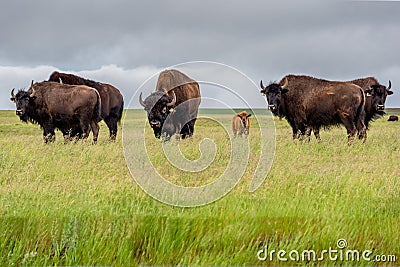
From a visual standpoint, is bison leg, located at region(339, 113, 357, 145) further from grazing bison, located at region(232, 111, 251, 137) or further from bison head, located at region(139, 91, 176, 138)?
bison head, located at region(139, 91, 176, 138)

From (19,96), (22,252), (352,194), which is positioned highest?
(19,96)

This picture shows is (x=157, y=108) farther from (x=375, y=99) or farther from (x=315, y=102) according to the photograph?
(x=375, y=99)

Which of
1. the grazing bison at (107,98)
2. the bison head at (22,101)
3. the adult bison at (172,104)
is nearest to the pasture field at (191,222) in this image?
the adult bison at (172,104)

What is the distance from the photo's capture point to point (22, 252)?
3994 mm

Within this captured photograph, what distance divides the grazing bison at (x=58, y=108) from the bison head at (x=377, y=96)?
906cm

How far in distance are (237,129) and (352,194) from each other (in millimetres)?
10181

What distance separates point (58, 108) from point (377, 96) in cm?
1016

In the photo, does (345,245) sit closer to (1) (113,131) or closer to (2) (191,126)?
(2) (191,126)

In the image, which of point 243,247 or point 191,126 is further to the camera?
point 191,126

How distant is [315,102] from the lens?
45.6 feet

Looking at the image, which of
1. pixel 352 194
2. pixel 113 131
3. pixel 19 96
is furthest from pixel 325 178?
pixel 113 131

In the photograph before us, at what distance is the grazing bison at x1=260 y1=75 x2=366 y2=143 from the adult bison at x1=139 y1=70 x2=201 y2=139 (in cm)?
232

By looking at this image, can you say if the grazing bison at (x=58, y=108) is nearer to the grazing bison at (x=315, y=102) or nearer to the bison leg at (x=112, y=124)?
the bison leg at (x=112, y=124)

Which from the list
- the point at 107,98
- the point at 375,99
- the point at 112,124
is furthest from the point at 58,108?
the point at 375,99
